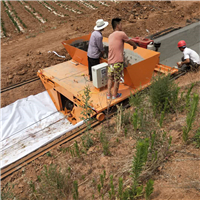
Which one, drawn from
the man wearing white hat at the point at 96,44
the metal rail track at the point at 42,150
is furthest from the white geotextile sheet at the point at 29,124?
the man wearing white hat at the point at 96,44

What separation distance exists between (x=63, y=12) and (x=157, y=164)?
17.3 m

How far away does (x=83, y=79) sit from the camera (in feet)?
19.4

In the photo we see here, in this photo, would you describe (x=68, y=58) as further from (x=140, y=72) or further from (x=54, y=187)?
(x=54, y=187)

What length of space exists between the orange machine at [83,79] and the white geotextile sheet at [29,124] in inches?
11.8

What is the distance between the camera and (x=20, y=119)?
231 inches

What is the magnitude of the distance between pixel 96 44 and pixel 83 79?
1.32 metres

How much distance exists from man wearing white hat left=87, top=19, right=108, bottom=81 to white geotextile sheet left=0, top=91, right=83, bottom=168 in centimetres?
172

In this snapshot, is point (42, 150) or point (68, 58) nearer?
point (42, 150)

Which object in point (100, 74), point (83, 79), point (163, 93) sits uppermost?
point (163, 93)

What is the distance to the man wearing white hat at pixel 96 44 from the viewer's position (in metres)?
4.70

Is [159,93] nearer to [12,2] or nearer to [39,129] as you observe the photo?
[39,129]

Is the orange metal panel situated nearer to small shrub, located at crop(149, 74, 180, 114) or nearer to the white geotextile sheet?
small shrub, located at crop(149, 74, 180, 114)

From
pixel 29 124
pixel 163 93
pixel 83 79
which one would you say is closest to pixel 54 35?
pixel 83 79

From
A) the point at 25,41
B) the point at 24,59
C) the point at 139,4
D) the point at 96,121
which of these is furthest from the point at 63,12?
the point at 96,121
